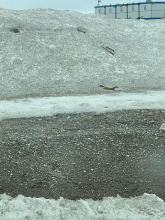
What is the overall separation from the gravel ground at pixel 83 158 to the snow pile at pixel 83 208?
191 mm

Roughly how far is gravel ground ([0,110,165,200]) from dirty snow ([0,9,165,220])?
1.13 feet

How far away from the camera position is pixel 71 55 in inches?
725

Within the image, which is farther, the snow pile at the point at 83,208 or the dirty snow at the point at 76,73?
the dirty snow at the point at 76,73

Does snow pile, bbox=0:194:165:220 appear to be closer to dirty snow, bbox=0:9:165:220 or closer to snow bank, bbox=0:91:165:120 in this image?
dirty snow, bbox=0:9:165:220

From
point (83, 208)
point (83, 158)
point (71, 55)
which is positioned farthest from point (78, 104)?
point (71, 55)

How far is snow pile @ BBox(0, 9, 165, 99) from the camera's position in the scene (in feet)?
50.6

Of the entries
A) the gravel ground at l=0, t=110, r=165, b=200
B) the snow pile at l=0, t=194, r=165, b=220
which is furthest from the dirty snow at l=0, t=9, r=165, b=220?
the gravel ground at l=0, t=110, r=165, b=200

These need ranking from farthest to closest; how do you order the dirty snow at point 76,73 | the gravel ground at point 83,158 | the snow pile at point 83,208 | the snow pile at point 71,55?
the snow pile at point 71,55, the gravel ground at point 83,158, the dirty snow at point 76,73, the snow pile at point 83,208

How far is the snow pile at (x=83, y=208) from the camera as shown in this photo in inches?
194

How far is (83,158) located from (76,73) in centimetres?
1042

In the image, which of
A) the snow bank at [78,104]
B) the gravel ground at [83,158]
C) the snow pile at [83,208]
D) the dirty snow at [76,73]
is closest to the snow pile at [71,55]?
the dirty snow at [76,73]

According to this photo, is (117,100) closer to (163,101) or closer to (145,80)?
(163,101)

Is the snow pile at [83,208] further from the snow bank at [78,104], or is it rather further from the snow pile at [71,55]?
the snow pile at [71,55]

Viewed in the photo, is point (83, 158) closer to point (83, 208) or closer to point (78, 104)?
point (83, 208)
